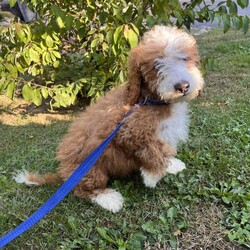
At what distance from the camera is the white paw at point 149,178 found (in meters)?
2.77

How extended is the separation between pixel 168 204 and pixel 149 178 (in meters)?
0.26

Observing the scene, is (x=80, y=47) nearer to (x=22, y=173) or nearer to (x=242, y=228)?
(x=22, y=173)

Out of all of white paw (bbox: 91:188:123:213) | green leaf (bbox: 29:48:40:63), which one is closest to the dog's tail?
white paw (bbox: 91:188:123:213)

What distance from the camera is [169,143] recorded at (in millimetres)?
2727

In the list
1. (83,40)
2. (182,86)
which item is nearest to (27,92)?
(83,40)

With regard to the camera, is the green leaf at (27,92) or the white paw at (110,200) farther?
the green leaf at (27,92)

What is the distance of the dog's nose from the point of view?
2344mm

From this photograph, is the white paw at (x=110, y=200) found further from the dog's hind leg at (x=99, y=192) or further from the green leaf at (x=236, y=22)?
the green leaf at (x=236, y=22)

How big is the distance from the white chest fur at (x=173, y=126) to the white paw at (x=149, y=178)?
278mm

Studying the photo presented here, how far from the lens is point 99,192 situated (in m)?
2.87

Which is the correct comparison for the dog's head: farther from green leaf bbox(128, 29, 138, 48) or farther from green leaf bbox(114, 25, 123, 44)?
green leaf bbox(114, 25, 123, 44)

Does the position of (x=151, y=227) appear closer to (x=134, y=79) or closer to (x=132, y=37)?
(x=134, y=79)

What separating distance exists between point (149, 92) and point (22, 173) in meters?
1.54

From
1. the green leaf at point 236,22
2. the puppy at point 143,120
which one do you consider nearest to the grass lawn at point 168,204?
the puppy at point 143,120
